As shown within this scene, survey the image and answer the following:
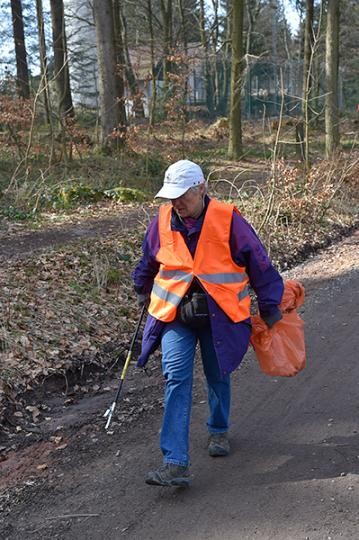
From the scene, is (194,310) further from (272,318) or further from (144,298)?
(144,298)

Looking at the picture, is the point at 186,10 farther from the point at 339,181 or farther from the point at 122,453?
the point at 122,453

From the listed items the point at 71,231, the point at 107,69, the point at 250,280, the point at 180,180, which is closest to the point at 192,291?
the point at 250,280

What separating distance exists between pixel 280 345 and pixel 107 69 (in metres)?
14.2

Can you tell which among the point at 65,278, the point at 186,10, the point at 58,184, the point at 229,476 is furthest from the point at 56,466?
the point at 186,10

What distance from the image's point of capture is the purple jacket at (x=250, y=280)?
4137 mm

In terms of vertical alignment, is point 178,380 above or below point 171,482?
above

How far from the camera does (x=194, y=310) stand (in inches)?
163

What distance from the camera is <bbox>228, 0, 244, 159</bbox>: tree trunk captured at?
69.1ft

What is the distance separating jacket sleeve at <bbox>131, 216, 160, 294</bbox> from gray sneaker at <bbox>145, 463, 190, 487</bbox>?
48.9 inches

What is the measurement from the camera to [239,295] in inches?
166

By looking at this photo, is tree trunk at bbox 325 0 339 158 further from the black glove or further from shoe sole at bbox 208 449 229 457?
shoe sole at bbox 208 449 229 457

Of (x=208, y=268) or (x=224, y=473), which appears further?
(x=224, y=473)

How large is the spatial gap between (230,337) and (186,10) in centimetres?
3301

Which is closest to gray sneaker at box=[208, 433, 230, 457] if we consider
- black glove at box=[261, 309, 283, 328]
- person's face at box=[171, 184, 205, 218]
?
black glove at box=[261, 309, 283, 328]
